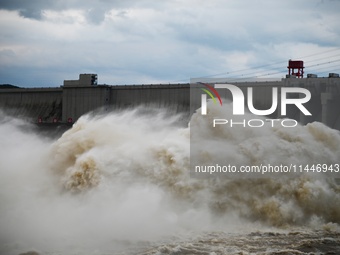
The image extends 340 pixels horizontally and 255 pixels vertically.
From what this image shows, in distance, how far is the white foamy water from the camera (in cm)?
1877

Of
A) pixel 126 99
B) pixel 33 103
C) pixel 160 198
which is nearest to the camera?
pixel 160 198

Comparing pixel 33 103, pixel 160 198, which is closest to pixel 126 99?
pixel 33 103

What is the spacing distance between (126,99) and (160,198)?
20938 mm

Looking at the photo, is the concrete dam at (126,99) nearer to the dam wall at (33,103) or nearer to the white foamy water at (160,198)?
the dam wall at (33,103)

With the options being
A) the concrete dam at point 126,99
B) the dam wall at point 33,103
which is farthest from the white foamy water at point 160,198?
the dam wall at point 33,103

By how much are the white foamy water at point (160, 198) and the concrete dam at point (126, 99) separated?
34.0 feet

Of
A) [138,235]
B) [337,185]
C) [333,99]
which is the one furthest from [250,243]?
[333,99]

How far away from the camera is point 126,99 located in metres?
41.9

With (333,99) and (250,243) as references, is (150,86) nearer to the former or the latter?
Result: (333,99)

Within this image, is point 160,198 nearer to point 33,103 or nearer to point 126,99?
point 126,99

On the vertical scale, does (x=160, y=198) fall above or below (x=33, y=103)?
below

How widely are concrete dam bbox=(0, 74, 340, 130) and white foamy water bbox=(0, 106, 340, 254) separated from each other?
10352 millimetres

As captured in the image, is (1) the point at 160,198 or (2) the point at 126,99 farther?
(2) the point at 126,99

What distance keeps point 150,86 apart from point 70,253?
80.2 feet
